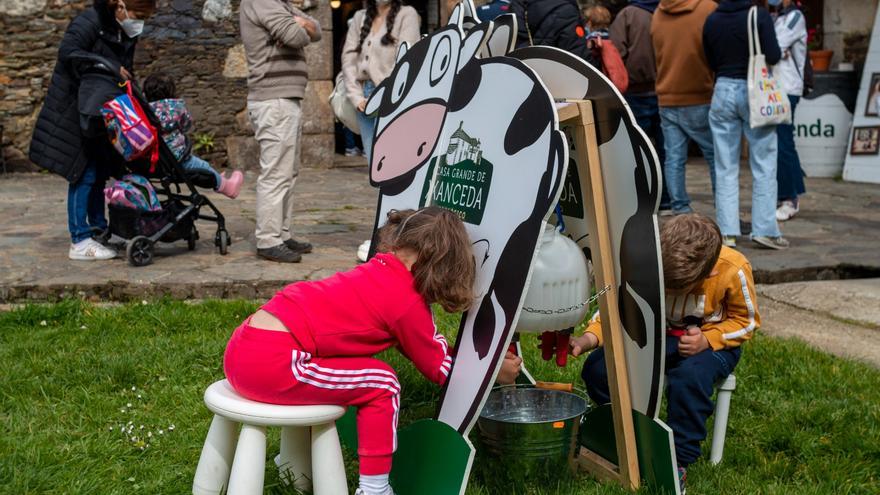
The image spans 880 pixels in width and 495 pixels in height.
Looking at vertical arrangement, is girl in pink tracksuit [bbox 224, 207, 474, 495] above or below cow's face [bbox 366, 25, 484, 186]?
below

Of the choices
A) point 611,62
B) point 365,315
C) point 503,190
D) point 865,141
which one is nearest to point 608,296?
point 503,190

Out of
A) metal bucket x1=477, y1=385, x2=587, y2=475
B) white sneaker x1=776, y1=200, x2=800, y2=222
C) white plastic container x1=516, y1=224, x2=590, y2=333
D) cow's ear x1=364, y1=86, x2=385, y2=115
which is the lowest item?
white sneaker x1=776, y1=200, x2=800, y2=222

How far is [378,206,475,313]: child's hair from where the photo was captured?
2.67 metres

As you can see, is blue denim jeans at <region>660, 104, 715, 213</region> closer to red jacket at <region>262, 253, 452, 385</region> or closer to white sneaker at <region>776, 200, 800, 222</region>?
white sneaker at <region>776, 200, 800, 222</region>

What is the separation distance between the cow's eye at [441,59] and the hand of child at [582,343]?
34.4 inches

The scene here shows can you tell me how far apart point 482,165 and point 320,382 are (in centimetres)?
72

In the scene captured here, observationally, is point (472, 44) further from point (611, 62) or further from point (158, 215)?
point (611, 62)

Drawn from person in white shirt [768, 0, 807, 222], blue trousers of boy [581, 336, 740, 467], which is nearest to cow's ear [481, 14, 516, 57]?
blue trousers of boy [581, 336, 740, 467]

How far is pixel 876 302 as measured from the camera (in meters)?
5.34

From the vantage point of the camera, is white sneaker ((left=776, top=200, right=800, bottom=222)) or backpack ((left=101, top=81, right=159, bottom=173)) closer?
backpack ((left=101, top=81, right=159, bottom=173))

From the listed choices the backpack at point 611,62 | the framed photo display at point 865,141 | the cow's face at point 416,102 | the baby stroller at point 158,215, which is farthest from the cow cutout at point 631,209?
the framed photo display at point 865,141

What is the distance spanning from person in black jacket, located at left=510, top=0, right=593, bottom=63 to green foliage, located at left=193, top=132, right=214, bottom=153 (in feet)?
18.5

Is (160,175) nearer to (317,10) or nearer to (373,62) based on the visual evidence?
(373,62)

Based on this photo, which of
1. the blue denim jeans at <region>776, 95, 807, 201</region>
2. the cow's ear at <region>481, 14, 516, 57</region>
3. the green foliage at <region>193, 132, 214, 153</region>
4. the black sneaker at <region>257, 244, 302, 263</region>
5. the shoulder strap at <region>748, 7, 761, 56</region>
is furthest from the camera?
the green foliage at <region>193, 132, 214, 153</region>
